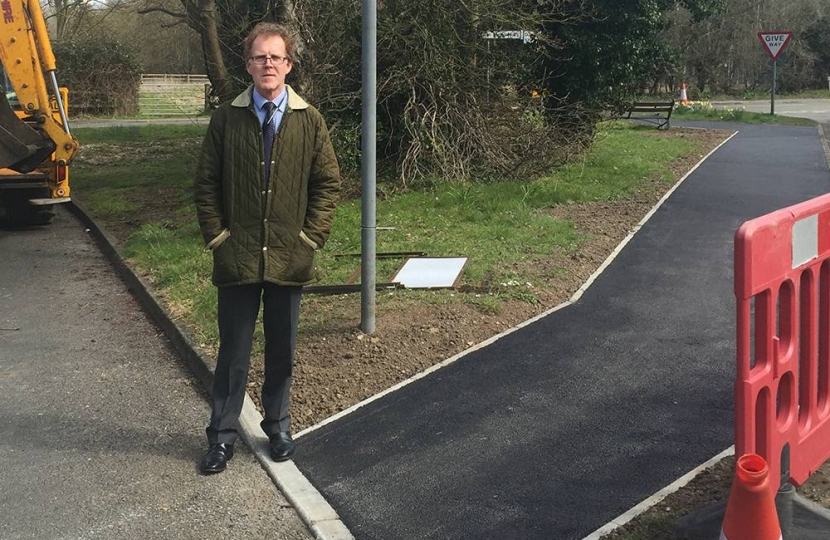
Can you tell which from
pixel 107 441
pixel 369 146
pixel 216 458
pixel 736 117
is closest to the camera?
pixel 216 458

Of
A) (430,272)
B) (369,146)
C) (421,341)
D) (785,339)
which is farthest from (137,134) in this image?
(785,339)

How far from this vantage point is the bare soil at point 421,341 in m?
4.01

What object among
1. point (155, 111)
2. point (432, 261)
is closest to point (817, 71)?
point (155, 111)

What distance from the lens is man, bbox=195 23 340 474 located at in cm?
436

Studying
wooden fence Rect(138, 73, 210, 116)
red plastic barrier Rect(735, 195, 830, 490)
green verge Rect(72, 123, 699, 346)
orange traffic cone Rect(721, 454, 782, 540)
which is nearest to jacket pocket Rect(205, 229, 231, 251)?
green verge Rect(72, 123, 699, 346)

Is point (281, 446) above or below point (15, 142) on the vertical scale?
below

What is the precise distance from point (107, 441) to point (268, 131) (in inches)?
81.1

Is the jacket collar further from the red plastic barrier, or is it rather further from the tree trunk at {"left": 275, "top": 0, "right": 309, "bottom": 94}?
the tree trunk at {"left": 275, "top": 0, "right": 309, "bottom": 94}

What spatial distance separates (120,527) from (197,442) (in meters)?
1.02

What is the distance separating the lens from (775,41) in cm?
2648

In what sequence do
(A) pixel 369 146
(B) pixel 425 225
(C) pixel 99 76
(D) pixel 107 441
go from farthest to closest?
(C) pixel 99 76, (B) pixel 425 225, (A) pixel 369 146, (D) pixel 107 441

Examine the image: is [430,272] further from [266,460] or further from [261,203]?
[261,203]

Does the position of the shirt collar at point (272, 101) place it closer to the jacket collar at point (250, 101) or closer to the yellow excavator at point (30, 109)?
the jacket collar at point (250, 101)

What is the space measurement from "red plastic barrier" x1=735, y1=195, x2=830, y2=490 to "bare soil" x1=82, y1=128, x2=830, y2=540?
0.35 meters
